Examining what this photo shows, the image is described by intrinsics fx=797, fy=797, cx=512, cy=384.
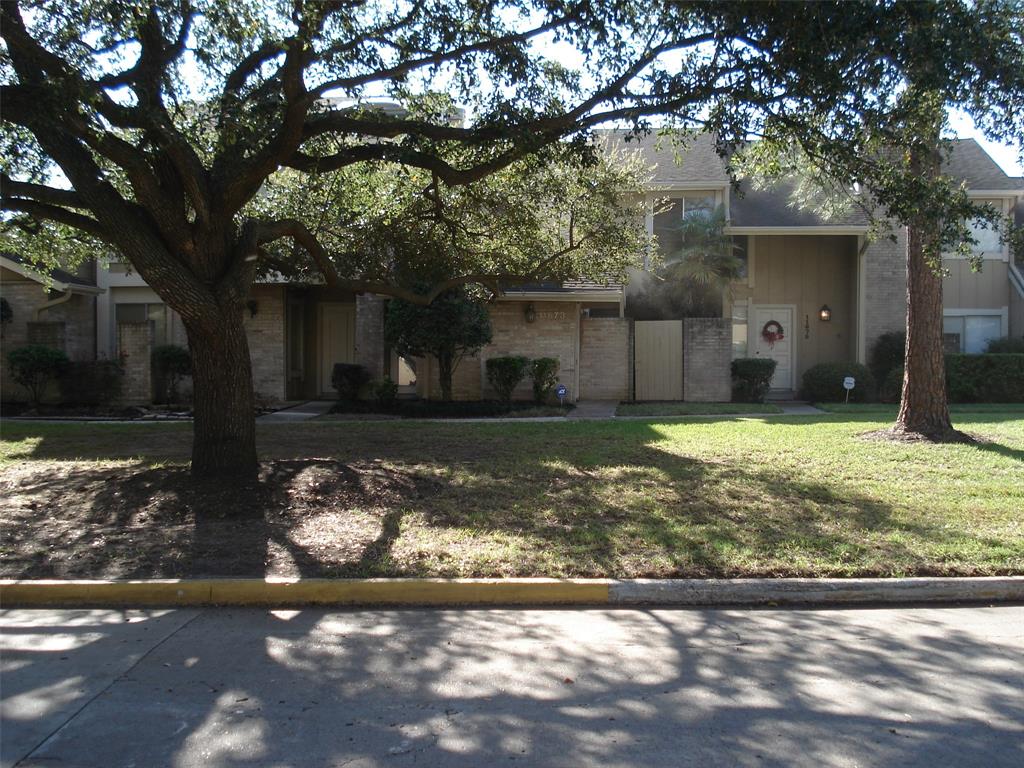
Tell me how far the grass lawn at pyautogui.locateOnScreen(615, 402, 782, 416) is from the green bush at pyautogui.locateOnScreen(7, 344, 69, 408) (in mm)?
11781

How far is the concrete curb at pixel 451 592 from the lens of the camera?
592 cm

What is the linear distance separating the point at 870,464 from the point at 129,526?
333 inches

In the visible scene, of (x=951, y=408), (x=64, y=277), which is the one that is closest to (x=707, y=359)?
(x=951, y=408)

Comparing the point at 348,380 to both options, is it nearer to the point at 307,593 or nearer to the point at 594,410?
the point at 594,410

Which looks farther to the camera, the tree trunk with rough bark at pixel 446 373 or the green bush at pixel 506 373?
the green bush at pixel 506 373

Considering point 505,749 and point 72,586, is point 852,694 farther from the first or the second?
point 72,586

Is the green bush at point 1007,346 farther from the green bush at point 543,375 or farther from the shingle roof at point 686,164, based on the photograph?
the green bush at point 543,375

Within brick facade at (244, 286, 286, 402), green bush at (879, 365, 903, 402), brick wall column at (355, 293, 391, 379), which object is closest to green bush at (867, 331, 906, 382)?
green bush at (879, 365, 903, 402)

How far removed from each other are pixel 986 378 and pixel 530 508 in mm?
13641

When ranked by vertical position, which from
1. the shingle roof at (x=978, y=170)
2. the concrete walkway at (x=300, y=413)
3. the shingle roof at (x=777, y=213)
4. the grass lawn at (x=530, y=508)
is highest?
the shingle roof at (x=978, y=170)

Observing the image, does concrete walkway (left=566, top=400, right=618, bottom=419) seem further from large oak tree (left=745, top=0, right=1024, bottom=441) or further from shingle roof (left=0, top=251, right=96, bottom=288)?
shingle roof (left=0, top=251, right=96, bottom=288)

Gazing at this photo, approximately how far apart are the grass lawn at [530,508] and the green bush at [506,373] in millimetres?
4591

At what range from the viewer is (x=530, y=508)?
8.03 m

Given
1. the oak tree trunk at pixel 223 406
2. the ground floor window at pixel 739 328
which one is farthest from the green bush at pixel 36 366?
the ground floor window at pixel 739 328
